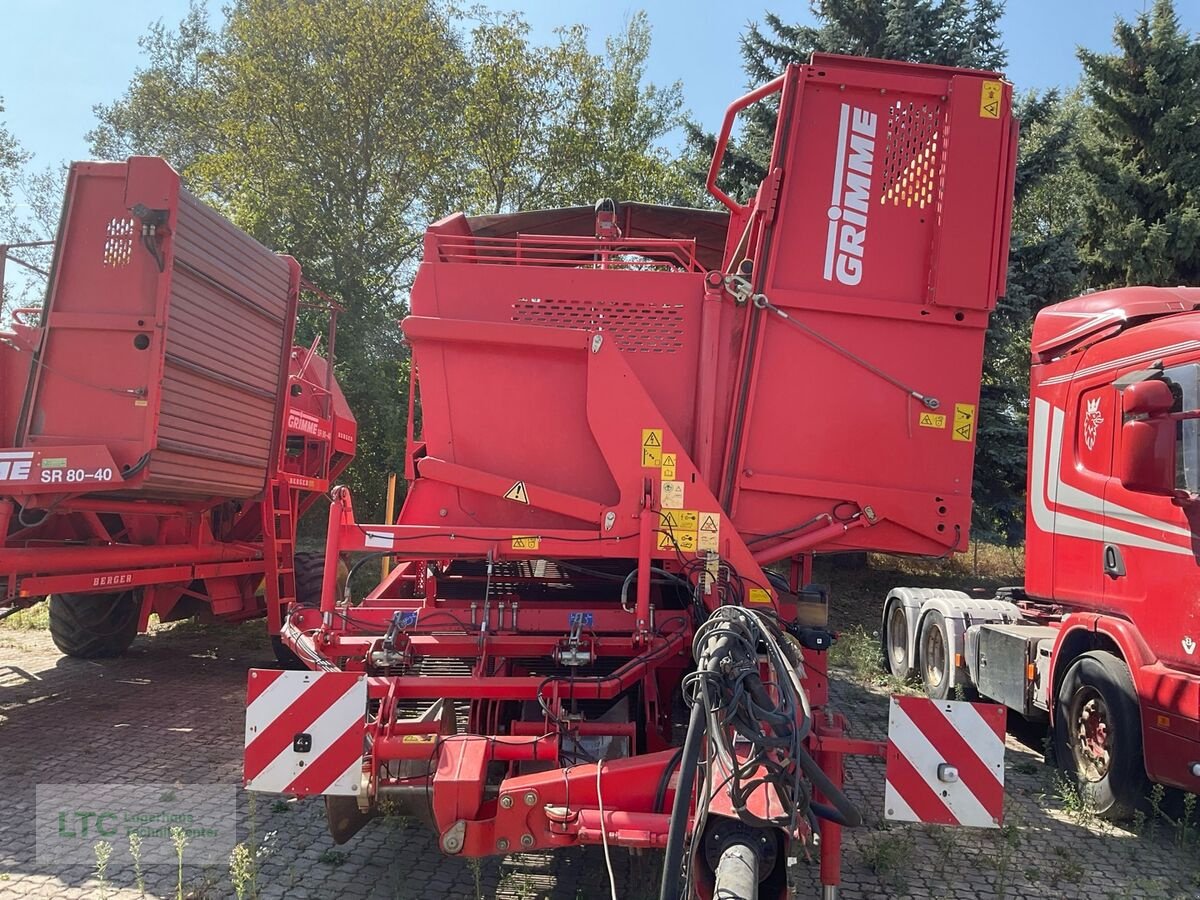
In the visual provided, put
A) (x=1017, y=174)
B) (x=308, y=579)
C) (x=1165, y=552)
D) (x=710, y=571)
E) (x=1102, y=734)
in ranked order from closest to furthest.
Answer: (x=710, y=571) < (x=1165, y=552) < (x=1102, y=734) < (x=308, y=579) < (x=1017, y=174)

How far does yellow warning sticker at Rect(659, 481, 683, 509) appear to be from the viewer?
3541 mm

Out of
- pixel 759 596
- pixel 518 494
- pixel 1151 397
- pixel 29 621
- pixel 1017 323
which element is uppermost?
pixel 1017 323

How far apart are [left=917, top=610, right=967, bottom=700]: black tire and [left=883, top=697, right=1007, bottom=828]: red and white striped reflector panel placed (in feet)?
12.1

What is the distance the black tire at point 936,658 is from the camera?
6387 mm

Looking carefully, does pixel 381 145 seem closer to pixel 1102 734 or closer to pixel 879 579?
pixel 879 579

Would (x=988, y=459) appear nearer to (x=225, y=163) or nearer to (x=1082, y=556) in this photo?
(x=1082, y=556)

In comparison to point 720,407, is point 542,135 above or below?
above

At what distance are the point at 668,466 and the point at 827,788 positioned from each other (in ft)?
5.30

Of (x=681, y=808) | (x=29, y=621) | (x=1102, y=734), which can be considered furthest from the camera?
(x=29, y=621)

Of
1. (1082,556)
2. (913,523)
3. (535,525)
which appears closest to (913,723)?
(913,523)

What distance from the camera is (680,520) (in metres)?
3.54

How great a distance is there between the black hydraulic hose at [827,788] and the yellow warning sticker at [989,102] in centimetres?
291

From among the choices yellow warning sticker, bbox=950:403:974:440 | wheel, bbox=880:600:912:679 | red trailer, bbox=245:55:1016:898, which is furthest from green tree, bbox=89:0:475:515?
yellow warning sticker, bbox=950:403:974:440

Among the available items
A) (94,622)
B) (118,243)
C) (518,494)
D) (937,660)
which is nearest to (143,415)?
(118,243)
